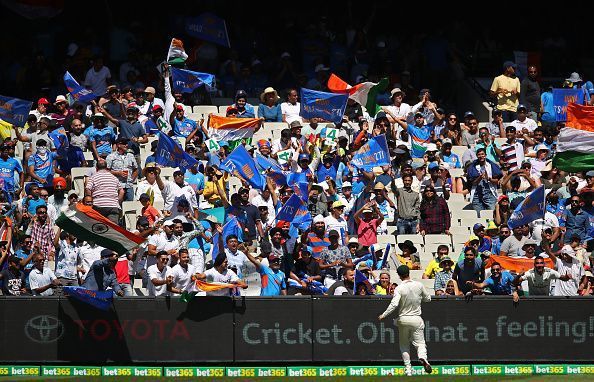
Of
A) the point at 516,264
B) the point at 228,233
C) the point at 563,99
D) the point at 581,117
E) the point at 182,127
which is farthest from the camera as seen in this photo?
the point at 563,99

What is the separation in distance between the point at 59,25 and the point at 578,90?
37.4ft

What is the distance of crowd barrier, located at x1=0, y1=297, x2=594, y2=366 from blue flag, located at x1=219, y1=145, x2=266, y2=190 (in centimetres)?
395

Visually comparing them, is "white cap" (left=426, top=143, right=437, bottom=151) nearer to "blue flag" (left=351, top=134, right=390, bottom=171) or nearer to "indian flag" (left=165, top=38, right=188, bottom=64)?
"blue flag" (left=351, top=134, right=390, bottom=171)

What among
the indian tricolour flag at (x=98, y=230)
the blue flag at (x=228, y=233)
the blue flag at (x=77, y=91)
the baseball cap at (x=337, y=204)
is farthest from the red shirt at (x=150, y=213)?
the blue flag at (x=77, y=91)

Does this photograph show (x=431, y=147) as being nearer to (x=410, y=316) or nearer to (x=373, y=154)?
(x=373, y=154)

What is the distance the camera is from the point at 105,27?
33.3m

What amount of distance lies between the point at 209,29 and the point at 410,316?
11.3 metres

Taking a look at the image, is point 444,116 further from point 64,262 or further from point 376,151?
point 64,262

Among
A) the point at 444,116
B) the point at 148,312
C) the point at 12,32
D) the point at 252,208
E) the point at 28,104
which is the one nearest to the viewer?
the point at 148,312

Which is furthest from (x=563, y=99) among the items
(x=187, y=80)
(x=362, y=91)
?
(x=187, y=80)

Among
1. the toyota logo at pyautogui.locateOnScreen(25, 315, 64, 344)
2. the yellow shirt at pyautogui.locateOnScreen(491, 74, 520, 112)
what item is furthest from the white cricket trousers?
the yellow shirt at pyautogui.locateOnScreen(491, 74, 520, 112)

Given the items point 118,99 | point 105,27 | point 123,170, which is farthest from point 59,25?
point 123,170

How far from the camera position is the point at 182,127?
89.8 ft

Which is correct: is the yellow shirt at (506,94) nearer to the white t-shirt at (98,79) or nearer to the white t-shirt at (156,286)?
the white t-shirt at (98,79)
